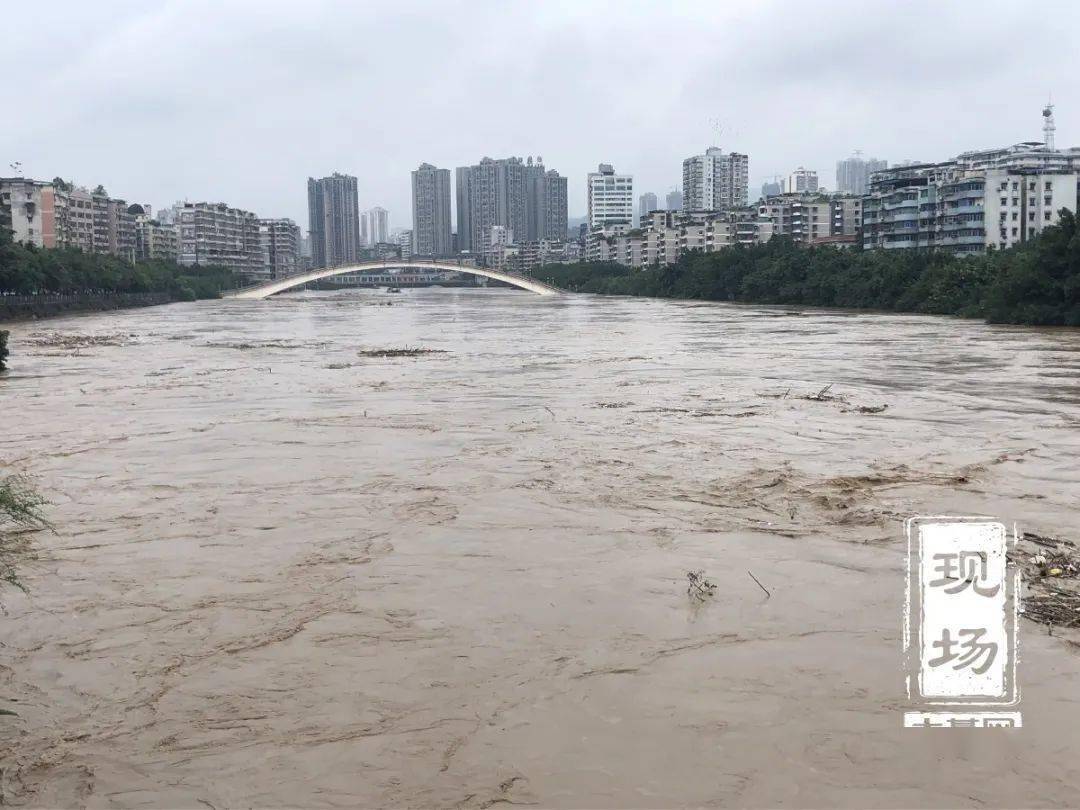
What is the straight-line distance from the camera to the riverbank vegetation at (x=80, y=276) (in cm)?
3944

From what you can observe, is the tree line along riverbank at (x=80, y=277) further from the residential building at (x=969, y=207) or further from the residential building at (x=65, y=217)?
the residential building at (x=969, y=207)

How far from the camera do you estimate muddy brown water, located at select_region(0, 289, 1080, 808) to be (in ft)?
12.2

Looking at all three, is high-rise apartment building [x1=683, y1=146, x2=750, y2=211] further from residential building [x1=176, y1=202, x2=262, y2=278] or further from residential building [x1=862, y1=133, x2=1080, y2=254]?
residential building [x1=862, y1=133, x2=1080, y2=254]

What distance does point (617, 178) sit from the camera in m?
168

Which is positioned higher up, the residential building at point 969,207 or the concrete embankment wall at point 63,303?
the residential building at point 969,207

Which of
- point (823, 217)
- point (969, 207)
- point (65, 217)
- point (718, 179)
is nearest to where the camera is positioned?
point (969, 207)

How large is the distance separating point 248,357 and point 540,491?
1573 centimetres

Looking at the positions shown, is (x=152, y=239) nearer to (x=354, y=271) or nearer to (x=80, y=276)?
(x=354, y=271)

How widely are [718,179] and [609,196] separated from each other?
1526 cm

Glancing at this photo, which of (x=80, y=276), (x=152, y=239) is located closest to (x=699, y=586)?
(x=80, y=276)

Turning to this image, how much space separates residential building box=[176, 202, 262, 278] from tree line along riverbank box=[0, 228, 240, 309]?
37.7 meters

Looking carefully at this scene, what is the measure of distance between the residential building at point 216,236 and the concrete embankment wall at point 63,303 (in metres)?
55.0

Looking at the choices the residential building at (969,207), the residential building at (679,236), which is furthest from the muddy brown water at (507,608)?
the residential building at (679,236)

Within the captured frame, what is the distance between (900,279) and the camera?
41.2 meters
